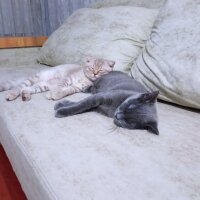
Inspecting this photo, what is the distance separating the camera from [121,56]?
125 cm

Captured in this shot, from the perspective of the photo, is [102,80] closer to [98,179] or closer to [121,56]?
[121,56]

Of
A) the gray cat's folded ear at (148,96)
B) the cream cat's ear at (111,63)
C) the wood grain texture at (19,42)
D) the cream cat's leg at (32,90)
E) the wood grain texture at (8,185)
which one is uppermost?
the gray cat's folded ear at (148,96)

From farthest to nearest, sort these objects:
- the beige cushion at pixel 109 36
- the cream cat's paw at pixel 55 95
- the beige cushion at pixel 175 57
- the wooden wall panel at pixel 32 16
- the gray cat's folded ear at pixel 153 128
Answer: the wooden wall panel at pixel 32 16, the beige cushion at pixel 109 36, the cream cat's paw at pixel 55 95, the beige cushion at pixel 175 57, the gray cat's folded ear at pixel 153 128

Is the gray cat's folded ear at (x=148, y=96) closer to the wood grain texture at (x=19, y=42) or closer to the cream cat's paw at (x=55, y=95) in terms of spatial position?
the cream cat's paw at (x=55, y=95)

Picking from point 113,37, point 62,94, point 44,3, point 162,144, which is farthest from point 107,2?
point 162,144

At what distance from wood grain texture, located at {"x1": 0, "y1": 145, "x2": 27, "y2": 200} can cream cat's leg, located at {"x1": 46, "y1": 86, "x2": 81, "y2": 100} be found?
42 cm

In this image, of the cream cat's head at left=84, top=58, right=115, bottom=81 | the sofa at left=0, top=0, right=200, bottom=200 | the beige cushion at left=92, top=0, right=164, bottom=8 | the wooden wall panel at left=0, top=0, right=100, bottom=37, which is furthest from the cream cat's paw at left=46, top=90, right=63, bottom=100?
the wooden wall panel at left=0, top=0, right=100, bottom=37

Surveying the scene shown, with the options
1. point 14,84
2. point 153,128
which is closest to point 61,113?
point 153,128

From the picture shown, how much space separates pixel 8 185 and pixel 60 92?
0.48m

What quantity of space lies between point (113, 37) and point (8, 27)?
1491 millimetres

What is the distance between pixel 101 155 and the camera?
0.57m

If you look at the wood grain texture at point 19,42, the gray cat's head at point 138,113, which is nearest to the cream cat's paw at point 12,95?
the gray cat's head at point 138,113

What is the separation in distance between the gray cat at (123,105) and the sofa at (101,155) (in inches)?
1.1

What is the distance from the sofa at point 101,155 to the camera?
0.46 metres
